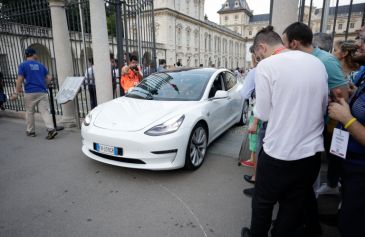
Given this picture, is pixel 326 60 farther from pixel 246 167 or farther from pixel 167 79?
pixel 167 79

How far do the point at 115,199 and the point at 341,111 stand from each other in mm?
2650

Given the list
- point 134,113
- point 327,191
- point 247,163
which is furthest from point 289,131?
point 134,113

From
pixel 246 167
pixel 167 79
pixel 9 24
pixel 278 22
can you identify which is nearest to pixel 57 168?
pixel 167 79

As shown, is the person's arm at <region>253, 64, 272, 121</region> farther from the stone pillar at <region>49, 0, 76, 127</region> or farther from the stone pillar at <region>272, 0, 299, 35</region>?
the stone pillar at <region>49, 0, 76, 127</region>

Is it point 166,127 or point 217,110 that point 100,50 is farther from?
point 166,127

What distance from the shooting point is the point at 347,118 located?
1.59m

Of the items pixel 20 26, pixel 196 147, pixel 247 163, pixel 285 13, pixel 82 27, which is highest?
pixel 20 26

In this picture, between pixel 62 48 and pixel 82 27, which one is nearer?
pixel 62 48

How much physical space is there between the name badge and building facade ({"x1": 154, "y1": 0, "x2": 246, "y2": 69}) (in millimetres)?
34077

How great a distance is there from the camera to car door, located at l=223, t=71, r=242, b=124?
5213mm

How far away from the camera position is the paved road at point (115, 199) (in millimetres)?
2580

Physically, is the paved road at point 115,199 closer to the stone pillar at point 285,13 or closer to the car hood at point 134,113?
the car hood at point 134,113

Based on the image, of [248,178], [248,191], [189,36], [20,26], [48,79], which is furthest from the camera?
[189,36]

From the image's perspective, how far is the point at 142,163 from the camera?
3445 millimetres
